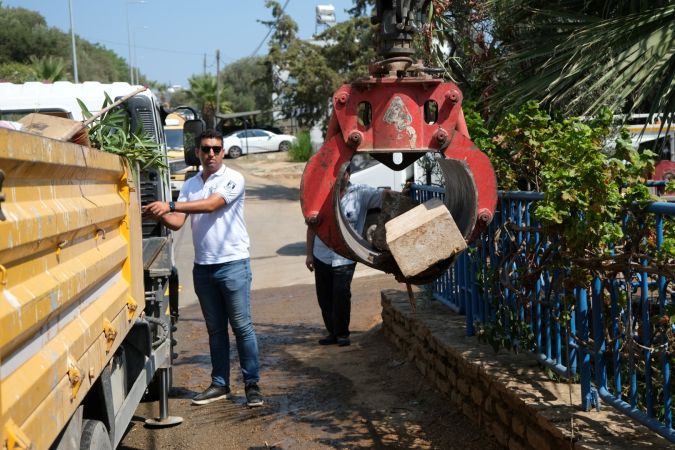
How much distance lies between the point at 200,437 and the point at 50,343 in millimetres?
3205

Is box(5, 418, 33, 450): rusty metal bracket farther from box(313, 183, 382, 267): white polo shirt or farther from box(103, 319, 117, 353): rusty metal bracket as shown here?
box(313, 183, 382, 267): white polo shirt

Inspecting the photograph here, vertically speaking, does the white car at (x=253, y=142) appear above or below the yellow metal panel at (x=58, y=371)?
above

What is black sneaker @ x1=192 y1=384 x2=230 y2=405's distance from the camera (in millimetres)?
6664

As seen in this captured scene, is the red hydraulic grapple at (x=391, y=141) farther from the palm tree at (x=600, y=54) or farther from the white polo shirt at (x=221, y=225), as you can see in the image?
the white polo shirt at (x=221, y=225)

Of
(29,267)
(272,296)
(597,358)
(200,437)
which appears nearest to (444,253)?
(597,358)

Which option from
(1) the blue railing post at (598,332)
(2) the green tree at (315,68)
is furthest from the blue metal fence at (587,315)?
(2) the green tree at (315,68)

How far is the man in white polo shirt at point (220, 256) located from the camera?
21.1 feet

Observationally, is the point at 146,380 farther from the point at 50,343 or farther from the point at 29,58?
the point at 29,58

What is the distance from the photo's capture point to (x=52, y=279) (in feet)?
10.1

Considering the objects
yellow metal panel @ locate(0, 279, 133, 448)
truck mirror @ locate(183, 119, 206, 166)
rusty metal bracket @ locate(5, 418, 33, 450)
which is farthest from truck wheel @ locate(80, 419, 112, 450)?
truck mirror @ locate(183, 119, 206, 166)

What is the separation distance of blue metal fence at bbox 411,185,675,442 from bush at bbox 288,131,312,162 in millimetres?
30768

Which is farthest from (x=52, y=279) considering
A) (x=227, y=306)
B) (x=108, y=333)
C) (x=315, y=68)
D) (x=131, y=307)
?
(x=315, y=68)

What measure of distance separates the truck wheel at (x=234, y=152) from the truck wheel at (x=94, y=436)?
38965 mm

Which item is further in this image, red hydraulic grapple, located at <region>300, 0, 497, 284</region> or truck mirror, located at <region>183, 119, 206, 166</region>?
truck mirror, located at <region>183, 119, 206, 166</region>
